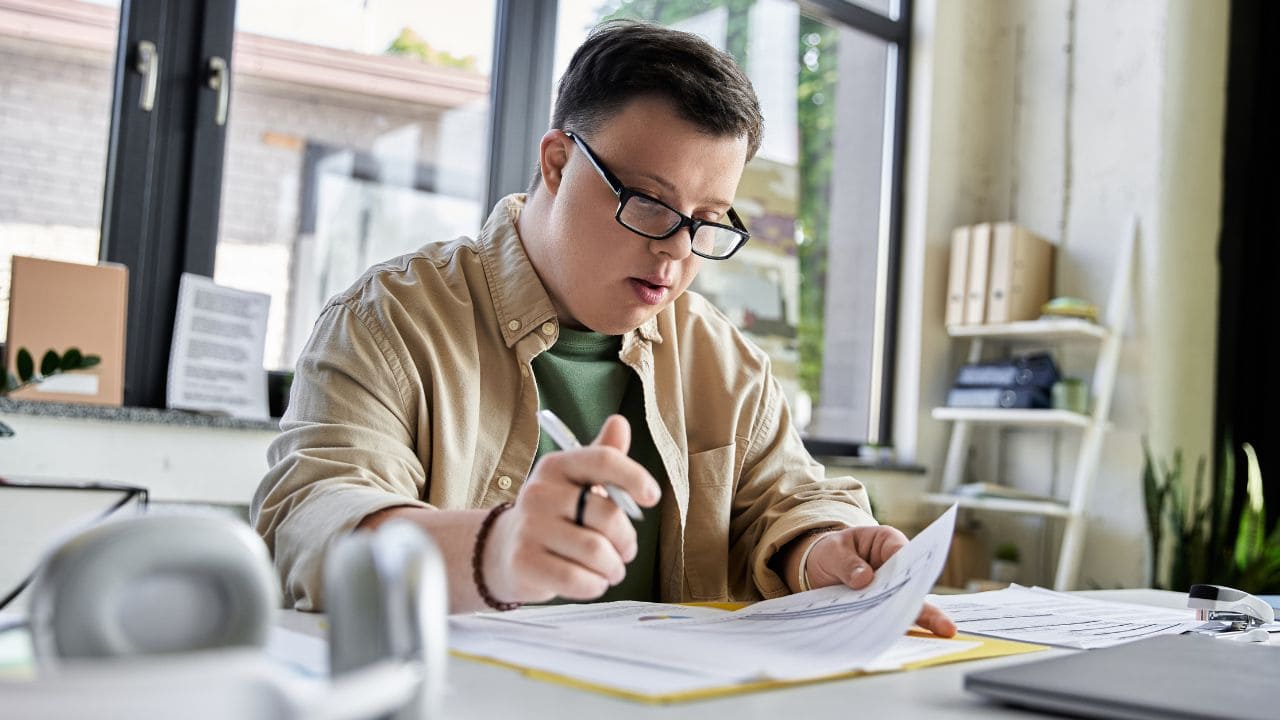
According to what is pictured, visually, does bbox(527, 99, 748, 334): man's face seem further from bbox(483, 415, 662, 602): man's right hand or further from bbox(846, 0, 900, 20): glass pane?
bbox(846, 0, 900, 20): glass pane

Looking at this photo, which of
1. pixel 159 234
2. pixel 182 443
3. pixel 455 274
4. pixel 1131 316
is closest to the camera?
pixel 455 274

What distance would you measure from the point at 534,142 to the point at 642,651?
265 centimetres

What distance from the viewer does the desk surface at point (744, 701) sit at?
0.54 m

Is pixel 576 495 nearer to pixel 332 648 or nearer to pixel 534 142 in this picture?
pixel 332 648

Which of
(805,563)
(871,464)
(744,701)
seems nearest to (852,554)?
(805,563)

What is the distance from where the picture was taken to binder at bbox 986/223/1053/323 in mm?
3643

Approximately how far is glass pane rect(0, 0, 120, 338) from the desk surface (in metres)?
2.10

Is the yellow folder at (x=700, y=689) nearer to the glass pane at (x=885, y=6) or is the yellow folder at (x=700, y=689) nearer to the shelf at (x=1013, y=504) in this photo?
the shelf at (x=1013, y=504)

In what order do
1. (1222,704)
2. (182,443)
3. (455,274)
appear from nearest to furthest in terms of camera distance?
(1222,704), (455,274), (182,443)

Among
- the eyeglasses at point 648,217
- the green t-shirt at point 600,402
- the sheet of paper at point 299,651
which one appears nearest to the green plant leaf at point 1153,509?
the green t-shirt at point 600,402

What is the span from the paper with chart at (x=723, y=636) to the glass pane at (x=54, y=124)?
1.92m

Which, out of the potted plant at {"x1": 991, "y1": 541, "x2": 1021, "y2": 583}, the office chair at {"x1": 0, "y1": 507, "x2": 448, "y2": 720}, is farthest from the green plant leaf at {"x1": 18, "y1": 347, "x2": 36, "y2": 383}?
the potted plant at {"x1": 991, "y1": 541, "x2": 1021, "y2": 583}

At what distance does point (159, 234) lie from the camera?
2492 mm

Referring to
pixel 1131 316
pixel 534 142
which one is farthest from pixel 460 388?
pixel 1131 316
